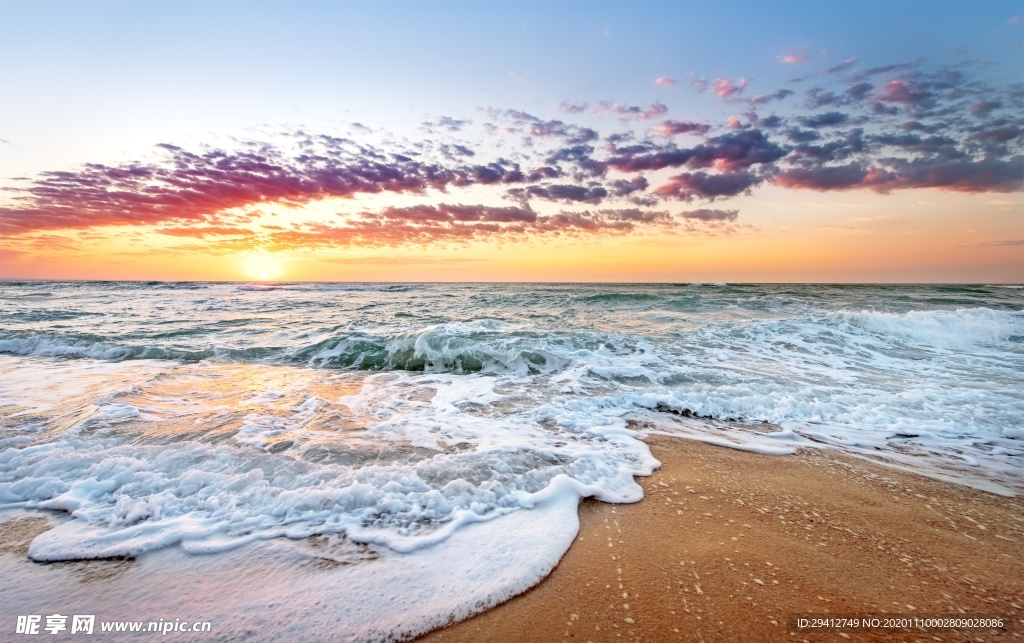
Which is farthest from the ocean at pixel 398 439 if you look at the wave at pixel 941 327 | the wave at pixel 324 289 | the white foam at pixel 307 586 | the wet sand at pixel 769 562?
the wave at pixel 324 289

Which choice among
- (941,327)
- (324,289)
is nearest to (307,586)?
(941,327)

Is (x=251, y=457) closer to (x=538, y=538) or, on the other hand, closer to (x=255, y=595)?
(x=255, y=595)

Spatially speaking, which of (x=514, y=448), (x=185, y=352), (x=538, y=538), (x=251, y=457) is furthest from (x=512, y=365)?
(x=185, y=352)

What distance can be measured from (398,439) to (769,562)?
3.32 metres

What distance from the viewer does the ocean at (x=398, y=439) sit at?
96.0 inches

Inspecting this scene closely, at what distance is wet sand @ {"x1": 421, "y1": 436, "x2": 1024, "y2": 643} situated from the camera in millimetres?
2016

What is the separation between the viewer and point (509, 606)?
7.05 feet

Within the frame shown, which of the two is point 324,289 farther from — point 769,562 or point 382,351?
point 769,562

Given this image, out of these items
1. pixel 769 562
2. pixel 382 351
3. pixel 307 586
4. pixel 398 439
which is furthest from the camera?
pixel 382 351

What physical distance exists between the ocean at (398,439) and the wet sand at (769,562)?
0.78ft

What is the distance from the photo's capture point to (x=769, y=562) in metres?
2.45

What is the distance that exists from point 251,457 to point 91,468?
1.20 metres

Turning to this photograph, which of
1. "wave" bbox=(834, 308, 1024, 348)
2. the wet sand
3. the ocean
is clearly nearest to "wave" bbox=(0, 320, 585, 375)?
the ocean

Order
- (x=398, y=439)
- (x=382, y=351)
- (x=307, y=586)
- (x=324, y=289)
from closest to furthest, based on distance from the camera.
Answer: (x=307, y=586)
(x=398, y=439)
(x=382, y=351)
(x=324, y=289)
